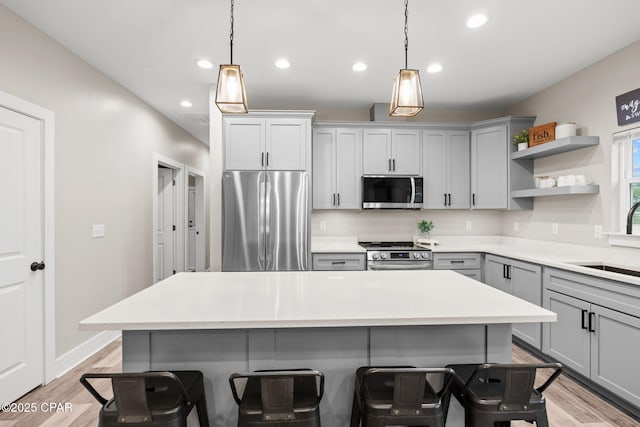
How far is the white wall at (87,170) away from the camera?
2.39 m

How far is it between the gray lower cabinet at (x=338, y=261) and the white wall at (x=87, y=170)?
2168mm

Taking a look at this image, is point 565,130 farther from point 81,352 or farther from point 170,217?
point 170,217

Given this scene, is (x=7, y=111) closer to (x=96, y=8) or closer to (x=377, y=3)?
(x=96, y=8)

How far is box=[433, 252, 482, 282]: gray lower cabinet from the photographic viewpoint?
3643 mm

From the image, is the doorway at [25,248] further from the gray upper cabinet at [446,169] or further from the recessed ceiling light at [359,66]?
the gray upper cabinet at [446,169]

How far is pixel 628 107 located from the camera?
2.63 m

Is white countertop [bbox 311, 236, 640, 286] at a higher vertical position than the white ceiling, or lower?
lower

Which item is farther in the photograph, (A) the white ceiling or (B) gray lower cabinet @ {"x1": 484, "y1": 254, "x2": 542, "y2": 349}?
(B) gray lower cabinet @ {"x1": 484, "y1": 254, "x2": 542, "y2": 349}

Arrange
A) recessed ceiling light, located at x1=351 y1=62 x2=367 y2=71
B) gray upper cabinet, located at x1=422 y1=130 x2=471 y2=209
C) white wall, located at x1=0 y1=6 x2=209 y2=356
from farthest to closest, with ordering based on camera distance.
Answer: gray upper cabinet, located at x1=422 y1=130 x2=471 y2=209 → recessed ceiling light, located at x1=351 y1=62 x2=367 y2=71 → white wall, located at x1=0 y1=6 x2=209 y2=356

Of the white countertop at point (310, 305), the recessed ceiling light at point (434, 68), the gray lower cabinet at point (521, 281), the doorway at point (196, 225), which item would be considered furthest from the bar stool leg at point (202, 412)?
the doorway at point (196, 225)

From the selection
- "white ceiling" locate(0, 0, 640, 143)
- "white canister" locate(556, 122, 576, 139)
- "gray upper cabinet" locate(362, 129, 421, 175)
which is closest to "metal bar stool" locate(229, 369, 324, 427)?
"white ceiling" locate(0, 0, 640, 143)

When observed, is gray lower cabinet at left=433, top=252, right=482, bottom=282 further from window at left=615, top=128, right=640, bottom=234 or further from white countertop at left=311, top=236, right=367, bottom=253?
window at left=615, top=128, right=640, bottom=234

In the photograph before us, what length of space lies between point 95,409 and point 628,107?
4.74 meters

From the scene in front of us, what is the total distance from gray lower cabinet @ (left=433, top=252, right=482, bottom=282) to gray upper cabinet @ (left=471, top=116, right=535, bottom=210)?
71cm
